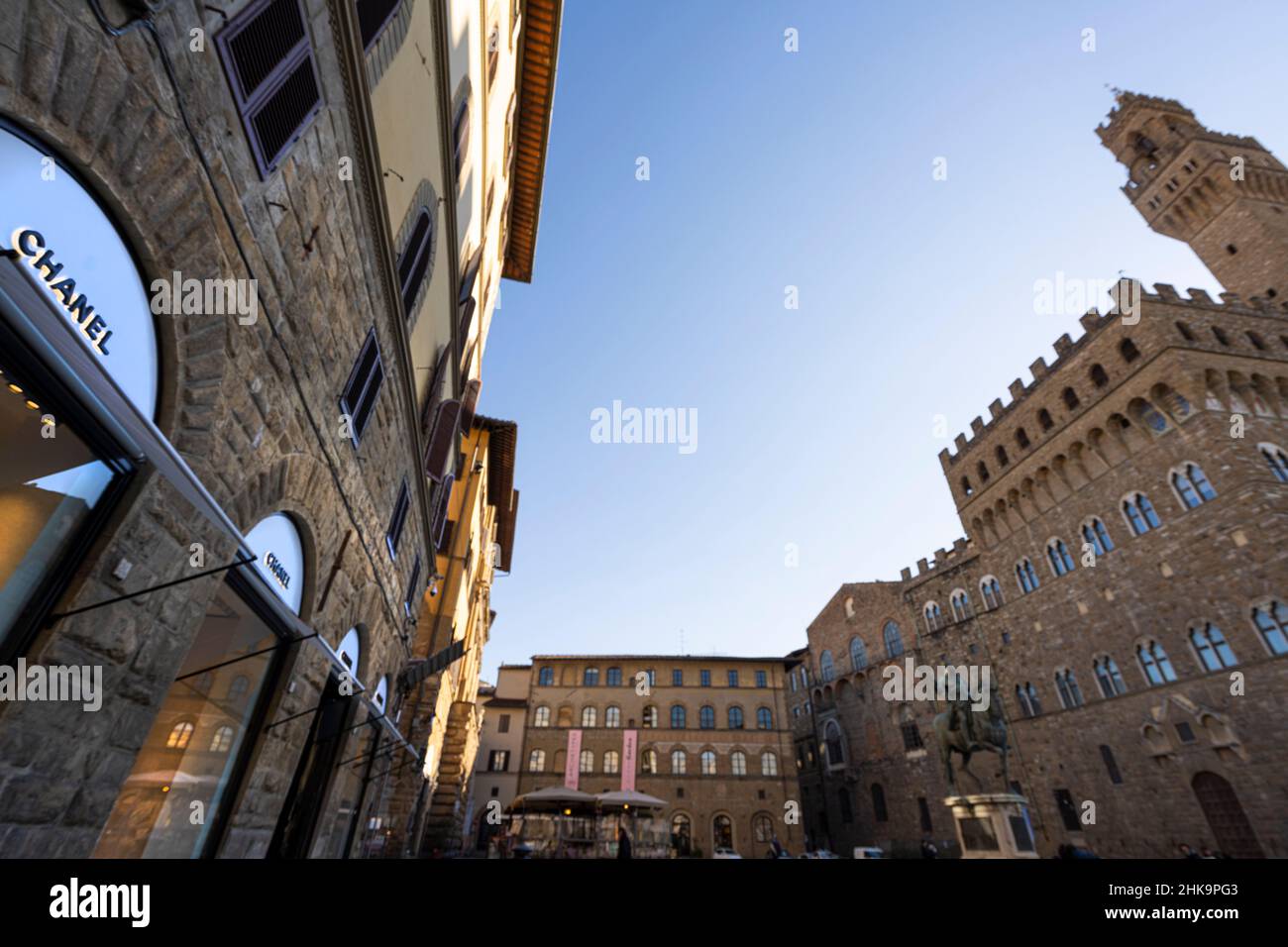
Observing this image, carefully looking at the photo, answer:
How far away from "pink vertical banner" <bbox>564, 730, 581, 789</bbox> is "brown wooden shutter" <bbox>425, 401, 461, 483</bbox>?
28.1 m

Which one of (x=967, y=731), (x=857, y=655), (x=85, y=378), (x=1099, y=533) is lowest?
(x=85, y=378)

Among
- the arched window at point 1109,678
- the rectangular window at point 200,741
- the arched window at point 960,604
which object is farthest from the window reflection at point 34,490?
the arched window at point 960,604

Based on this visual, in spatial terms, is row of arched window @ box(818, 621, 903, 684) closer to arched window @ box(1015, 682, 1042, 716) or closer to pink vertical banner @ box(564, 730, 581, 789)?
arched window @ box(1015, 682, 1042, 716)

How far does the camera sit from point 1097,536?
25109 mm

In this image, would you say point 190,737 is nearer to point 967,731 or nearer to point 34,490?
point 34,490

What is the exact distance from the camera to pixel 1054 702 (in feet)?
85.0

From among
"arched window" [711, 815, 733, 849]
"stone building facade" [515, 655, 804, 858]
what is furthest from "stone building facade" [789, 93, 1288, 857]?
"arched window" [711, 815, 733, 849]

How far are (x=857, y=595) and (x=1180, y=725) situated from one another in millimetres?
19867

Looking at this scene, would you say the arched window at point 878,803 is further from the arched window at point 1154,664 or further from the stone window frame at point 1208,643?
the stone window frame at point 1208,643

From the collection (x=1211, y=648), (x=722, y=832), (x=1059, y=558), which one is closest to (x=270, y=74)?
(x=1211, y=648)

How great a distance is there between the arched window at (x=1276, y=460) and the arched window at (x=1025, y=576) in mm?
9539

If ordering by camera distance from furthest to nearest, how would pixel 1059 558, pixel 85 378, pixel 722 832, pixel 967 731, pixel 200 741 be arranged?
pixel 722 832 → pixel 1059 558 → pixel 967 731 → pixel 200 741 → pixel 85 378

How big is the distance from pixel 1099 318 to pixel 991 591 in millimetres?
13793

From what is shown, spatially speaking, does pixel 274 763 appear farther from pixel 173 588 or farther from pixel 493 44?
pixel 493 44
